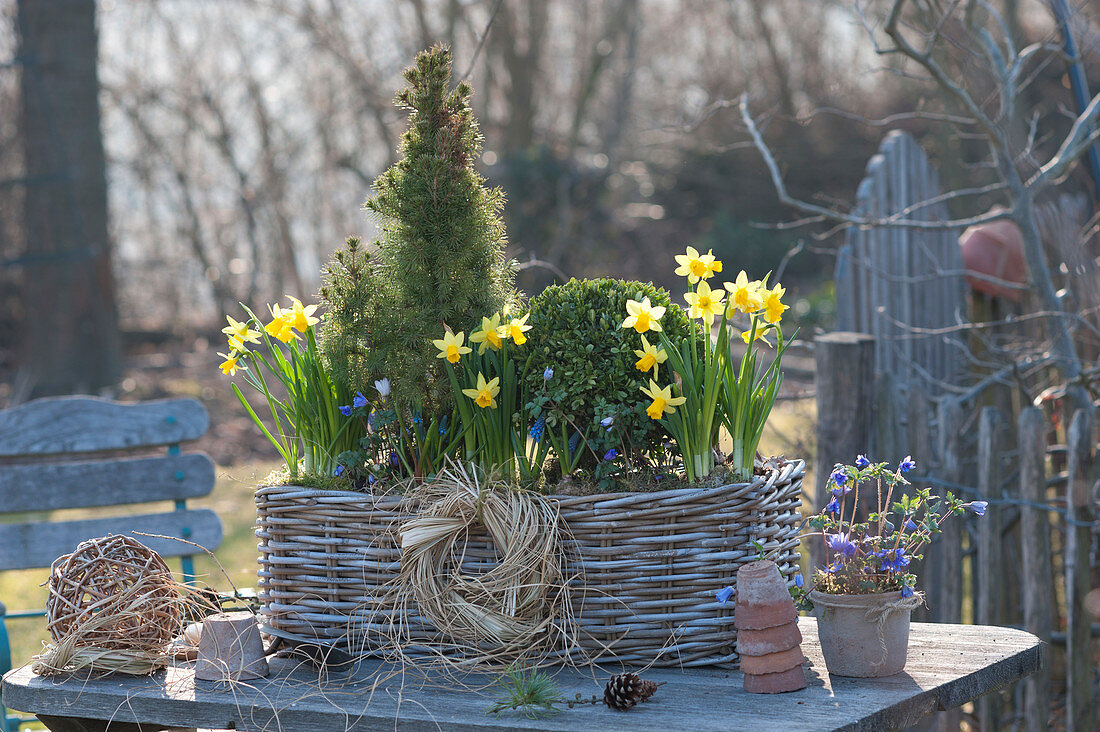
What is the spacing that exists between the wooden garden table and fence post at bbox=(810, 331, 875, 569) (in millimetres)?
1159

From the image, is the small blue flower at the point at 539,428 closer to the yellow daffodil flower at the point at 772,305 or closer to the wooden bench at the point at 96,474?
the yellow daffodil flower at the point at 772,305

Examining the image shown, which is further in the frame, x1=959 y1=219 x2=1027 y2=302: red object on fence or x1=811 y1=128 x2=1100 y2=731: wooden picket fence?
x1=959 y1=219 x2=1027 y2=302: red object on fence

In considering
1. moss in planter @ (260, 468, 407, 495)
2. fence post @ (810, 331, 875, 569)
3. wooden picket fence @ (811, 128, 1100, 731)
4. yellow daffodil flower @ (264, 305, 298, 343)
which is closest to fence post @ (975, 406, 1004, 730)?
wooden picket fence @ (811, 128, 1100, 731)

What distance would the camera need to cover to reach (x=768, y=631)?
1.45 meters

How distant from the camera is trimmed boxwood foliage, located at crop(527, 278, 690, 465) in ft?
5.38

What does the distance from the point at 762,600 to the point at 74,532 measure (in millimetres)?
2140

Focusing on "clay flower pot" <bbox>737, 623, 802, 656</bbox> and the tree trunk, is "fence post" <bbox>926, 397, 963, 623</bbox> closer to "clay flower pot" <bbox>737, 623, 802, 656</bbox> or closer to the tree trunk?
"clay flower pot" <bbox>737, 623, 802, 656</bbox>

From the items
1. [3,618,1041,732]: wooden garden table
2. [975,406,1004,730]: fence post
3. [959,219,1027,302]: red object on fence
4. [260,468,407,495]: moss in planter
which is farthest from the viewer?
[959,219,1027,302]: red object on fence


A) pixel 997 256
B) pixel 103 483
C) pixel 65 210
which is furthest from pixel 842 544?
pixel 65 210

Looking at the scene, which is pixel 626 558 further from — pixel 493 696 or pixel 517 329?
pixel 517 329

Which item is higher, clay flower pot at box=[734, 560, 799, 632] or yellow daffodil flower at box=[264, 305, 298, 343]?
yellow daffodil flower at box=[264, 305, 298, 343]

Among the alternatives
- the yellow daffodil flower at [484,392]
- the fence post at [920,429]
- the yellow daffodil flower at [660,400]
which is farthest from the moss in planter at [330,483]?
the fence post at [920,429]

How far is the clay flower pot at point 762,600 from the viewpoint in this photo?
4.77 feet

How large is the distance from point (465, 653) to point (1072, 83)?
2679 mm
